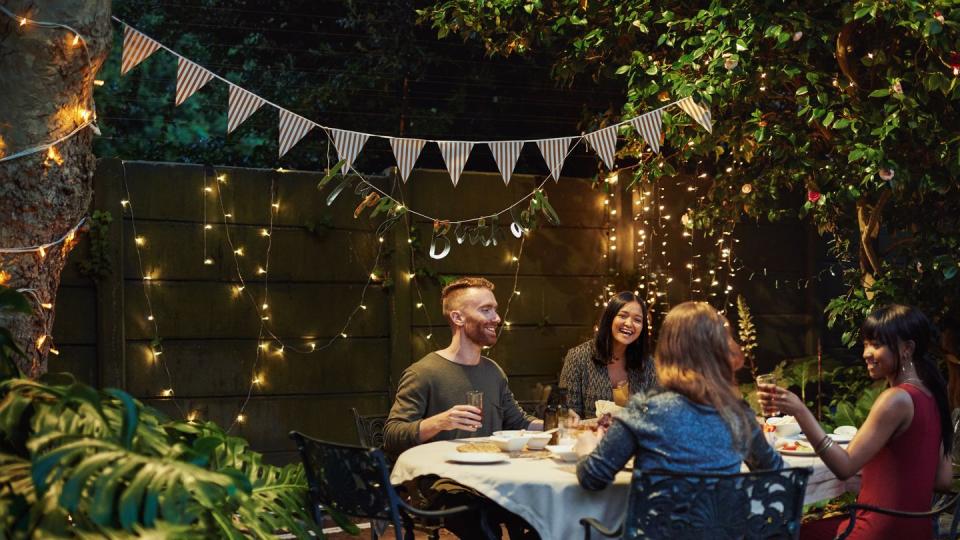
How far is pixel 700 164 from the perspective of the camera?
7.64 meters

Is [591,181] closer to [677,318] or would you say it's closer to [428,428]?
[428,428]

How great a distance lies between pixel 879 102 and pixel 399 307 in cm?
294

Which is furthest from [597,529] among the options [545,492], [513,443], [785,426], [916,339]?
[785,426]

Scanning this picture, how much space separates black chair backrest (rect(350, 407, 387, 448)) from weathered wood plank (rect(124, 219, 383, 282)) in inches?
70.8

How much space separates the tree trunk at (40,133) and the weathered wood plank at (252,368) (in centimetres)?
214

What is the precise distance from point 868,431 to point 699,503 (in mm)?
812

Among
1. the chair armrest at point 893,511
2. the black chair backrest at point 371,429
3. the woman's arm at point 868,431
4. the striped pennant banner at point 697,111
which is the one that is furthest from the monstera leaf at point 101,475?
the striped pennant banner at point 697,111

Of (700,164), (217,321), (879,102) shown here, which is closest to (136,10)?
(217,321)

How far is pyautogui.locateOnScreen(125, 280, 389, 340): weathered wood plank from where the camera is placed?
20.3ft

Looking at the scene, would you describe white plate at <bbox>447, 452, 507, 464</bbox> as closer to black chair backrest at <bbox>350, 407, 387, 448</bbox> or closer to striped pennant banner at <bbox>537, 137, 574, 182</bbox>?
black chair backrest at <bbox>350, 407, 387, 448</bbox>

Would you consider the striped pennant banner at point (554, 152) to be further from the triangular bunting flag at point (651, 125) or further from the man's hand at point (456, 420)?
the man's hand at point (456, 420)

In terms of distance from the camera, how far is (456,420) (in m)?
3.86

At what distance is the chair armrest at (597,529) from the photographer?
305 cm

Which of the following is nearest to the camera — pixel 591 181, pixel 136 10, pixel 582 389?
pixel 582 389
